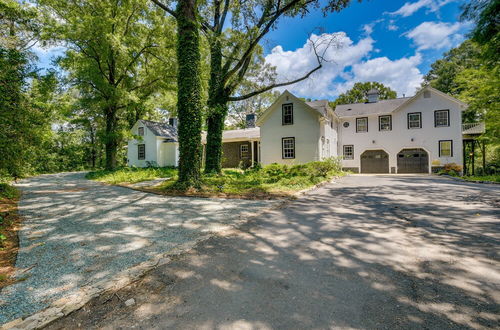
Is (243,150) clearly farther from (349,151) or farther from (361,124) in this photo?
(361,124)

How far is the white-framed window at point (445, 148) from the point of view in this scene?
59.6ft

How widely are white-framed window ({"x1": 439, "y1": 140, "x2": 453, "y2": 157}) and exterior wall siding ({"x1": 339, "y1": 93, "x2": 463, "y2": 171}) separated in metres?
0.20

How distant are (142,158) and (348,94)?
115ft

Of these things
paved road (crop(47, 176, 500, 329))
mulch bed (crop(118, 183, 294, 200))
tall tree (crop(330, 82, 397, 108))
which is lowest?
paved road (crop(47, 176, 500, 329))

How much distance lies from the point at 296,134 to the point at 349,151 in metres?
7.29

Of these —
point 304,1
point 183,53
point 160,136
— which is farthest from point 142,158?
point 304,1

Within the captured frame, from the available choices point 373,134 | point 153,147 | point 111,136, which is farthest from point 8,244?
point 373,134

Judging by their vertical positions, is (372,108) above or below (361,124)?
above

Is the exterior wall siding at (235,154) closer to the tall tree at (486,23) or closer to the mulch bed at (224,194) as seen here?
the mulch bed at (224,194)

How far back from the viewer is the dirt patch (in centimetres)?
272

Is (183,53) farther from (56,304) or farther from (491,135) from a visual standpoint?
(491,135)

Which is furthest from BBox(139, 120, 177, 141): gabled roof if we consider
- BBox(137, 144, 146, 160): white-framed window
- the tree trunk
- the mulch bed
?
the mulch bed

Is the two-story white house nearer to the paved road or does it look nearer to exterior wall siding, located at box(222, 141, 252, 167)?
exterior wall siding, located at box(222, 141, 252, 167)

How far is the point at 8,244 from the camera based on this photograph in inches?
146
